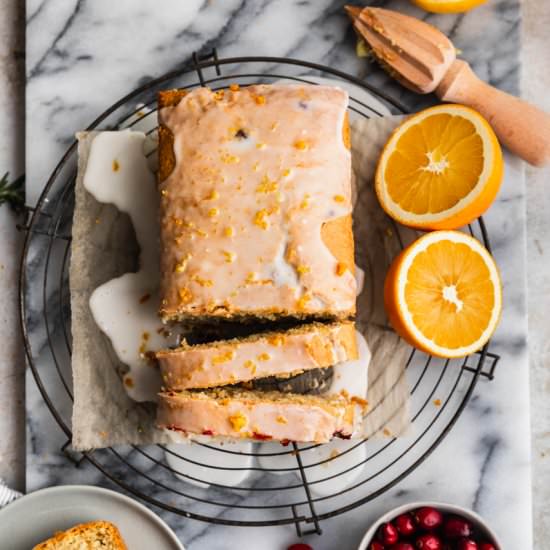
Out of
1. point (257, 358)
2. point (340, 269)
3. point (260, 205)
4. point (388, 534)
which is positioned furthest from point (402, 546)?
point (260, 205)

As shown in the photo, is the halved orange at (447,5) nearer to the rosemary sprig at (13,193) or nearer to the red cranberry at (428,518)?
the rosemary sprig at (13,193)

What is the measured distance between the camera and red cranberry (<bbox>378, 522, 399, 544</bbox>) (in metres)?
2.95

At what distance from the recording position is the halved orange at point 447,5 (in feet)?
10.00

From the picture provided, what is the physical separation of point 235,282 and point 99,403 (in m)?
0.81

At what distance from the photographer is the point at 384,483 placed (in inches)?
124

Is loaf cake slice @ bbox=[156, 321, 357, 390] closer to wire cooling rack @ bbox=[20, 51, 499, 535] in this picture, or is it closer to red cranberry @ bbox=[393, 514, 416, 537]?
wire cooling rack @ bbox=[20, 51, 499, 535]

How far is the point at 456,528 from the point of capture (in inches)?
115

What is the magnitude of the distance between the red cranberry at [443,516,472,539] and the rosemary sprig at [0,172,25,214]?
6.80 feet

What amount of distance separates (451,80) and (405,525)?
1688 mm

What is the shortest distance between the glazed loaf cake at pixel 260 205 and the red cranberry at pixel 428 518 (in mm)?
845

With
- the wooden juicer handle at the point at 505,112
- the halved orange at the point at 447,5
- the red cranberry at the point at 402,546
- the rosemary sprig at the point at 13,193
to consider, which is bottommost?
the red cranberry at the point at 402,546

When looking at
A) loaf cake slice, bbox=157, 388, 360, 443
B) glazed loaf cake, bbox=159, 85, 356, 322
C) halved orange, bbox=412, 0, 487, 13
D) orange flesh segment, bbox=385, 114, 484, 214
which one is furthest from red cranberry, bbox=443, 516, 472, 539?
halved orange, bbox=412, 0, 487, 13

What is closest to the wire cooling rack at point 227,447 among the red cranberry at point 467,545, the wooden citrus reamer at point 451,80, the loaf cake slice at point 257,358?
the wooden citrus reamer at point 451,80

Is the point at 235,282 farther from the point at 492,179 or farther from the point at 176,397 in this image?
the point at 492,179
